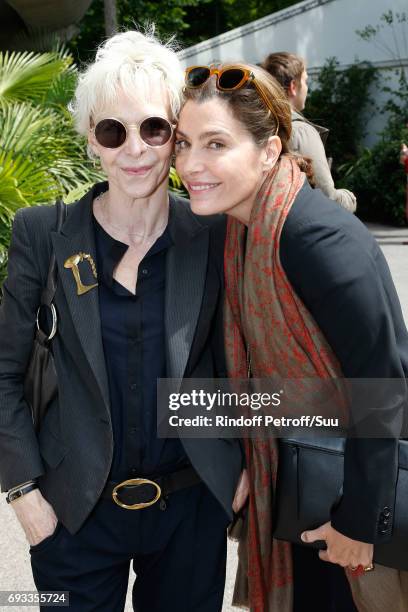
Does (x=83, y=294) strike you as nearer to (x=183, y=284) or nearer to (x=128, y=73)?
(x=183, y=284)

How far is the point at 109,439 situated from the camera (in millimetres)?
1841

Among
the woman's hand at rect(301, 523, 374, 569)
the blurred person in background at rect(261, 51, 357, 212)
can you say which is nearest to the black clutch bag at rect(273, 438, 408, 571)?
the woman's hand at rect(301, 523, 374, 569)

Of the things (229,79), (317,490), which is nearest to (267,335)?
(317,490)

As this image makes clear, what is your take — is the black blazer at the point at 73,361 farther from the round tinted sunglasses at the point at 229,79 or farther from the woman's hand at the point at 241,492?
the round tinted sunglasses at the point at 229,79

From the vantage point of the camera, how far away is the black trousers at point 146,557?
193 centimetres

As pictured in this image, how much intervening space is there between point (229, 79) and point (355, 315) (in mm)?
643

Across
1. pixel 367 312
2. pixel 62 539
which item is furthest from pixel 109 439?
pixel 367 312

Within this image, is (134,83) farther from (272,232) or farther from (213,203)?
(272,232)

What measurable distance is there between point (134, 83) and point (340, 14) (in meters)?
18.0

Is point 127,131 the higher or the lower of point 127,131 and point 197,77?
the lower

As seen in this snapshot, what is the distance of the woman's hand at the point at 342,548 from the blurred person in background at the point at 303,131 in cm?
253

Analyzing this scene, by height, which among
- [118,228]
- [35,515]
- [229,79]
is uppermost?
[229,79]

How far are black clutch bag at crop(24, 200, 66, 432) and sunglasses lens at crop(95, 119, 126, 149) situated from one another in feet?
0.79

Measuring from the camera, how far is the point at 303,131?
4457mm
